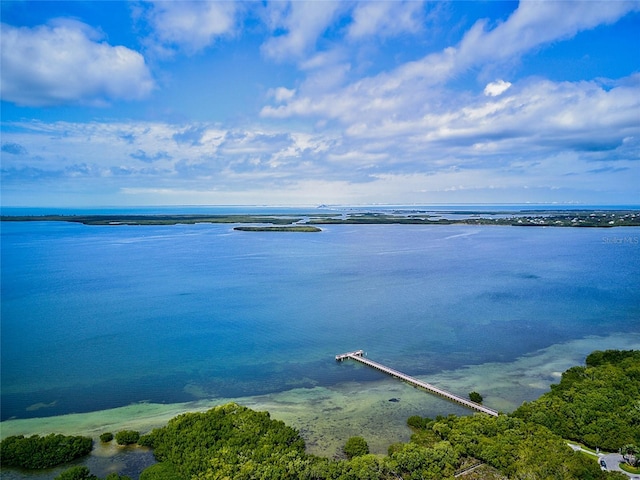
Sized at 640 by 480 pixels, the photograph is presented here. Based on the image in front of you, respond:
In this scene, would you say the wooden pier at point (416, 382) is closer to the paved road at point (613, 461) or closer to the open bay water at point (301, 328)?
the open bay water at point (301, 328)

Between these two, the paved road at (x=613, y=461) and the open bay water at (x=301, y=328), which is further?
the open bay water at (x=301, y=328)

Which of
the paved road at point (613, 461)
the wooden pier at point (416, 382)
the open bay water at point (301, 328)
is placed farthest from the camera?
the open bay water at point (301, 328)

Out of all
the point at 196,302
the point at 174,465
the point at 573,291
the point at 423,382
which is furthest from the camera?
the point at 573,291

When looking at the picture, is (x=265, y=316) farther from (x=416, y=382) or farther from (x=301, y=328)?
(x=416, y=382)

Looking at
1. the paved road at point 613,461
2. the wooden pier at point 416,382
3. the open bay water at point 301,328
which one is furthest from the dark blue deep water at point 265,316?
the paved road at point 613,461

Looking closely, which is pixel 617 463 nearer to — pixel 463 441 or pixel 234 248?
pixel 463 441

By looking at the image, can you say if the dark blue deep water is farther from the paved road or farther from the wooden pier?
the paved road

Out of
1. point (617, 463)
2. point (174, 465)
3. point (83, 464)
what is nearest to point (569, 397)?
point (617, 463)

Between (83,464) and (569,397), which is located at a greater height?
(569,397)
